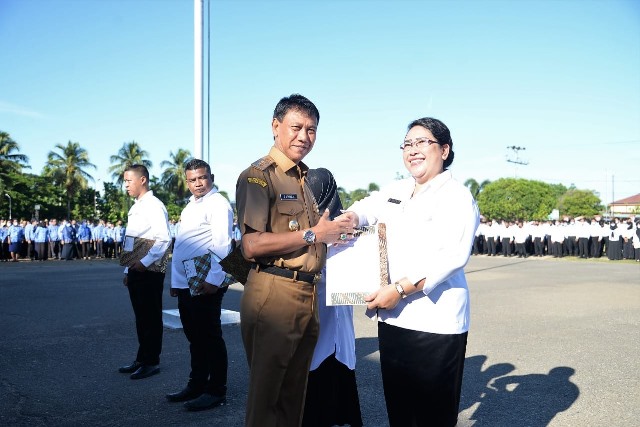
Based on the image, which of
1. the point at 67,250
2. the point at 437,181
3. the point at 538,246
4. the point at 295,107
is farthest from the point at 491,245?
the point at 295,107

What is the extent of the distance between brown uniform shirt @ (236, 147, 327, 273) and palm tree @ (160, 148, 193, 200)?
54.9 m

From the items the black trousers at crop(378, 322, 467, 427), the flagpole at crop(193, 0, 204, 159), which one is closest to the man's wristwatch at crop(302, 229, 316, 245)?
the black trousers at crop(378, 322, 467, 427)

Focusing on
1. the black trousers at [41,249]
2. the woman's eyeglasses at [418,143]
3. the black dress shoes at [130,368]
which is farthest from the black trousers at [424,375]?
the black trousers at [41,249]

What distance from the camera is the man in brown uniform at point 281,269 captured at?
101 inches

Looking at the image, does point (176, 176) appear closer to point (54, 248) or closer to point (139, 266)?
point (54, 248)

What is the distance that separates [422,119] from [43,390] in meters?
4.28

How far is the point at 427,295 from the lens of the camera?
262 cm

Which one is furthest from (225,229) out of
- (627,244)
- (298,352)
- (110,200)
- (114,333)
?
(110,200)

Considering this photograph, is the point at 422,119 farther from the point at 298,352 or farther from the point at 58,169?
the point at 58,169

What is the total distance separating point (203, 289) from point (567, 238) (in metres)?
26.8

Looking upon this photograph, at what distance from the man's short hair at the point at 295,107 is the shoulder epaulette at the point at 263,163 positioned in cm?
22

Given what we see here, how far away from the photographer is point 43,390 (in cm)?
478

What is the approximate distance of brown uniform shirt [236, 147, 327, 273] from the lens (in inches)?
101

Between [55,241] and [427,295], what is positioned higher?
[427,295]
